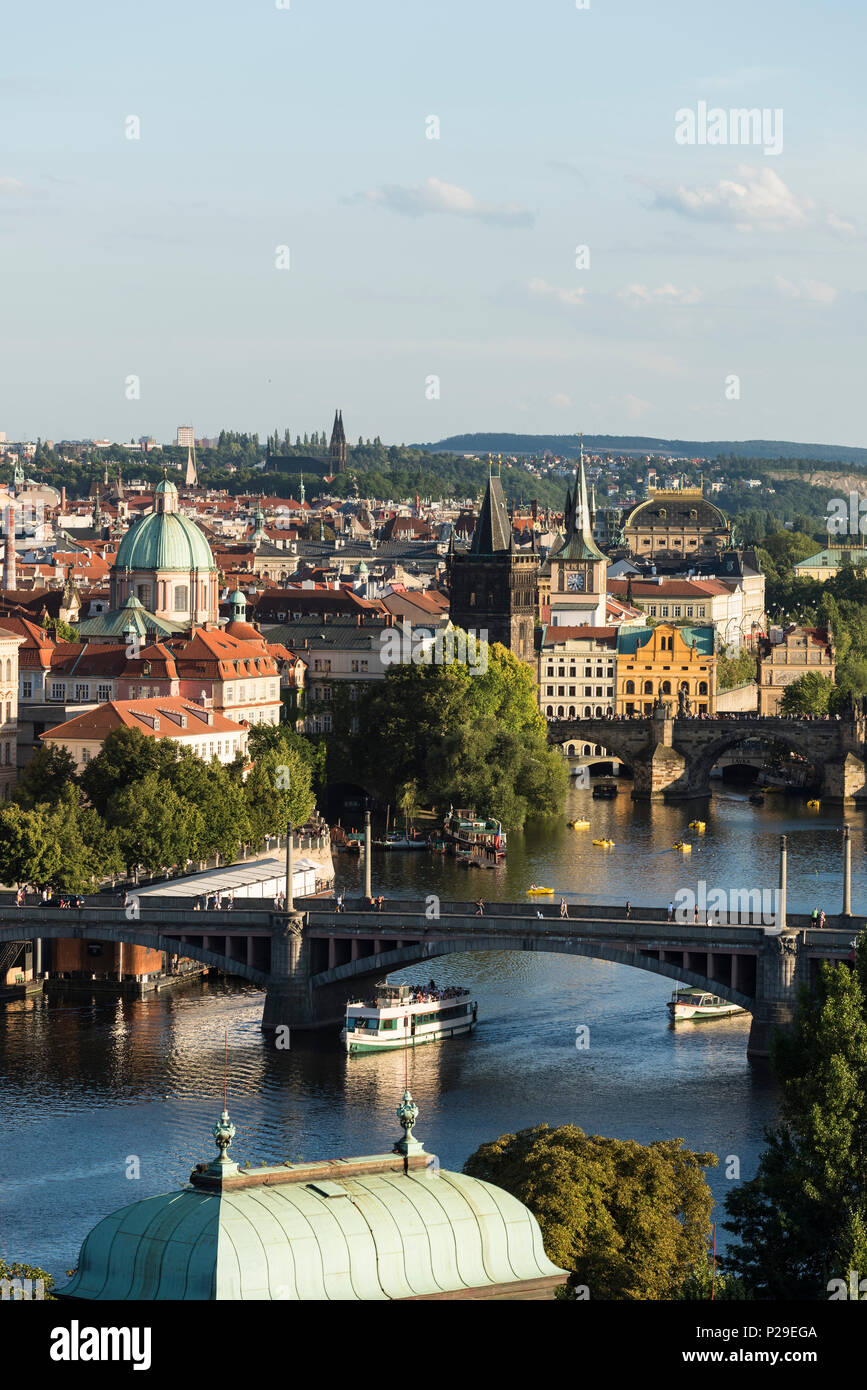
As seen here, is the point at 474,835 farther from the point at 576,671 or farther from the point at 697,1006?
the point at 576,671

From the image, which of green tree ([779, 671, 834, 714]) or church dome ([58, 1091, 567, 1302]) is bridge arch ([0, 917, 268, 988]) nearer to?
church dome ([58, 1091, 567, 1302])

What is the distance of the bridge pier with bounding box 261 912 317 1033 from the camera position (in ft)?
192

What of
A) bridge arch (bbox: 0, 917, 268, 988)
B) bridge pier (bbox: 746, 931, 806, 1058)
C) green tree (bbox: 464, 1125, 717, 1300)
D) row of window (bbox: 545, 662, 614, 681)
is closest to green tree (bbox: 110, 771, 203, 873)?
bridge arch (bbox: 0, 917, 268, 988)

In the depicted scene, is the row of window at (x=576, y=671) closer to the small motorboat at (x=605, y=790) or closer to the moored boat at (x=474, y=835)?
the small motorboat at (x=605, y=790)

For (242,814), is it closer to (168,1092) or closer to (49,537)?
(168,1092)

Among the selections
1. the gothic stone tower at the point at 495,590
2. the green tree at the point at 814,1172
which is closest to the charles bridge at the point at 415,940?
the green tree at the point at 814,1172

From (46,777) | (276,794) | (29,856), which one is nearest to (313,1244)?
(29,856)

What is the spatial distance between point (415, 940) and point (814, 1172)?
25.1 metres

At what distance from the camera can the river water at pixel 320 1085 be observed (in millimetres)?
46438

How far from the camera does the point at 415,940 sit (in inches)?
2307

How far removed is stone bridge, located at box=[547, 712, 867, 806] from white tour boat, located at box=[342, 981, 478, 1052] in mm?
51896

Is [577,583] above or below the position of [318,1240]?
above

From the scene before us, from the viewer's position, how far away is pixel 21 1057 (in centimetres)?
5516
